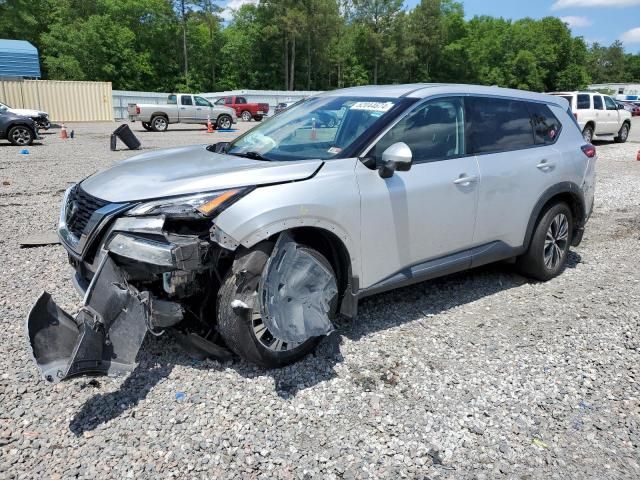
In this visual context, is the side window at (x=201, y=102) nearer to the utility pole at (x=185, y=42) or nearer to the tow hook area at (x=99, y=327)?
the tow hook area at (x=99, y=327)

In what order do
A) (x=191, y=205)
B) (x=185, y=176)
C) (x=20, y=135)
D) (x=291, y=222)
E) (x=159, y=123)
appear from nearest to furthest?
(x=191, y=205) → (x=291, y=222) → (x=185, y=176) → (x=20, y=135) → (x=159, y=123)

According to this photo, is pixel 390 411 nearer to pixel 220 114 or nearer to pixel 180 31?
pixel 220 114

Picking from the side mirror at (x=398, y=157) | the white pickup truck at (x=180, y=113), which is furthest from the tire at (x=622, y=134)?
the side mirror at (x=398, y=157)

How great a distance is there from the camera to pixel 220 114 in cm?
2761

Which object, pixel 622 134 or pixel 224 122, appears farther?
pixel 224 122

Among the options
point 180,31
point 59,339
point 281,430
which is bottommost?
point 281,430

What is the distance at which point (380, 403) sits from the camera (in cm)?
313

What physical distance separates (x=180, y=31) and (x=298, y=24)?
13.3 meters

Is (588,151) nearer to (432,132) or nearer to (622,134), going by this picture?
(432,132)

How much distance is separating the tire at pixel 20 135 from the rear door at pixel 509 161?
658 inches

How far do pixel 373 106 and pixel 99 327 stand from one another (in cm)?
248

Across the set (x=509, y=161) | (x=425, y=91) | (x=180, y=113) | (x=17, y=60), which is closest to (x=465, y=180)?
(x=509, y=161)

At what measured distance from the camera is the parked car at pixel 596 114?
18062 millimetres

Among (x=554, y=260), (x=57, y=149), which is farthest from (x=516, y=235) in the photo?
(x=57, y=149)
